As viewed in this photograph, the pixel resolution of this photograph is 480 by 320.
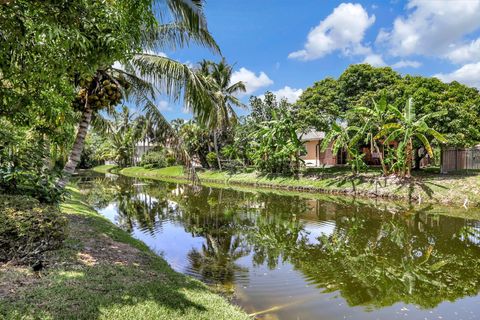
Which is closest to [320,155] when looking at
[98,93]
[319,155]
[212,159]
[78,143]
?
[319,155]

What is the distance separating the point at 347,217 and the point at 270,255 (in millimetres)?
6417

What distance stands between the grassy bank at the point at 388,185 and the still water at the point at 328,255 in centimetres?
218

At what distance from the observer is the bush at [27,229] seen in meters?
4.84

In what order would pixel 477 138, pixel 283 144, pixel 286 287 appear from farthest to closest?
pixel 283 144 < pixel 477 138 < pixel 286 287

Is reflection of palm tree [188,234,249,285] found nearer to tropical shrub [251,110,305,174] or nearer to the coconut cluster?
the coconut cluster

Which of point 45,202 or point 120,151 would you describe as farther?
point 120,151

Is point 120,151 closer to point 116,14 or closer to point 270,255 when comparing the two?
point 270,255

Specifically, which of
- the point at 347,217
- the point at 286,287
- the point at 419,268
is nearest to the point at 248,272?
the point at 286,287

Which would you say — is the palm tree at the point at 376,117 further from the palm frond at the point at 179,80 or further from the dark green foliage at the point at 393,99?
the palm frond at the point at 179,80

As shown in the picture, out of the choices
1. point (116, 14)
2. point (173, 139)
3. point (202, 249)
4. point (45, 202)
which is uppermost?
point (116, 14)

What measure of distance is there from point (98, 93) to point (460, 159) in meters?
23.2

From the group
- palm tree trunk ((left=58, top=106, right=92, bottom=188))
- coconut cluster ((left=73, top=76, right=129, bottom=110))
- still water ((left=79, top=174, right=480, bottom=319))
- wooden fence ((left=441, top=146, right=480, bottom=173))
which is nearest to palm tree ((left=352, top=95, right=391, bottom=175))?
wooden fence ((left=441, top=146, right=480, bottom=173))

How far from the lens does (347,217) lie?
14.3 metres

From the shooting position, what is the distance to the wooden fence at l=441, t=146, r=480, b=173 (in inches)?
851
